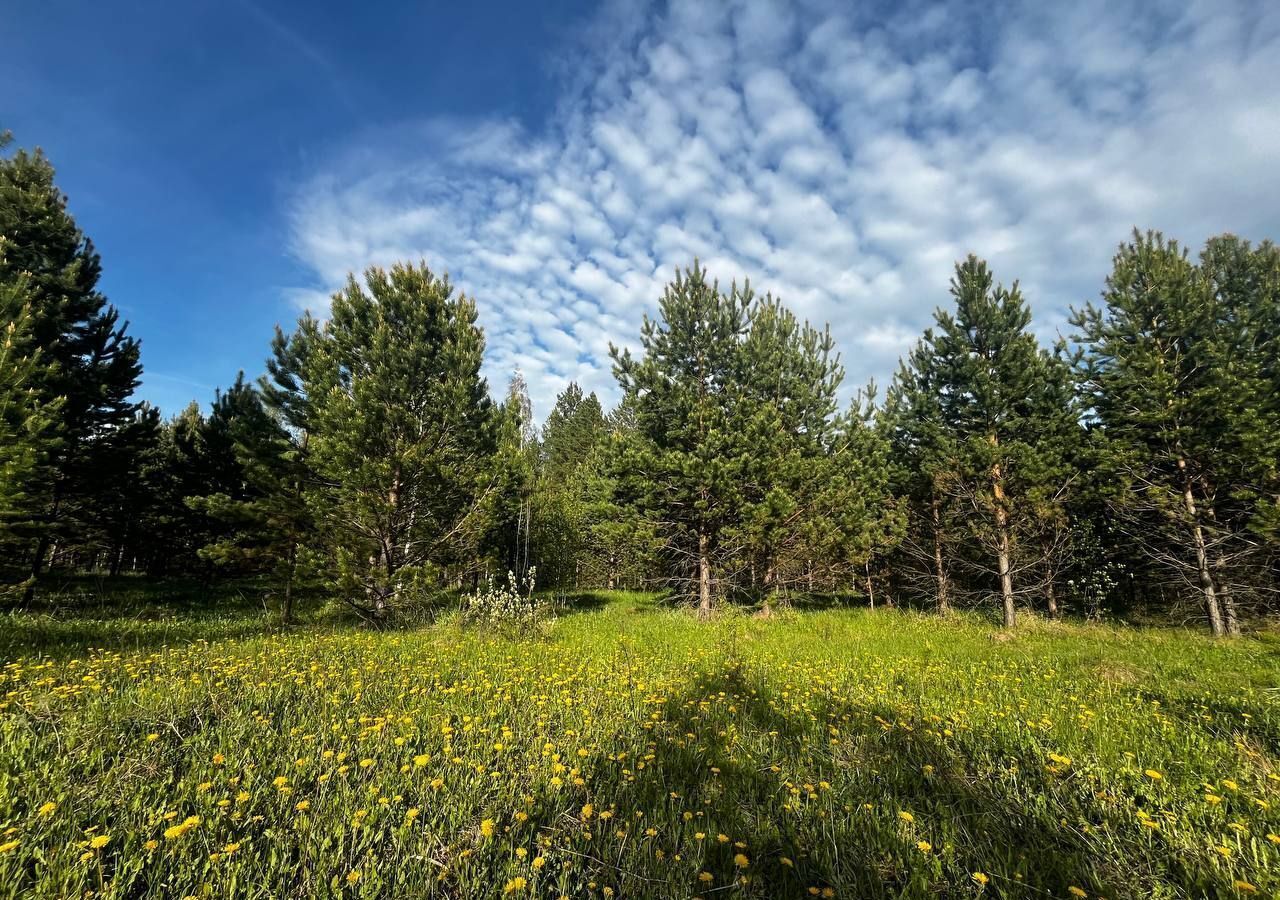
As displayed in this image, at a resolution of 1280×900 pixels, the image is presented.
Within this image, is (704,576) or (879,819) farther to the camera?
(704,576)

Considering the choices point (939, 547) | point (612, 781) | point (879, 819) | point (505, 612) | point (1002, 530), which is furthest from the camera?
point (939, 547)

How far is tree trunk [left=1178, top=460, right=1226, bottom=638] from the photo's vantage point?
1280 cm

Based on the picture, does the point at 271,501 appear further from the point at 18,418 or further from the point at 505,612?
the point at 505,612

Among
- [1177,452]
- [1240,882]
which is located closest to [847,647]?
[1240,882]

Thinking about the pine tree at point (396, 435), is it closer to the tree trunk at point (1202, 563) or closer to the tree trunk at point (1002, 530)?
the tree trunk at point (1002, 530)

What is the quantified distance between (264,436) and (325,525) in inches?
175

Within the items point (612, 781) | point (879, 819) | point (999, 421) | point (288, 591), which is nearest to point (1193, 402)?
point (999, 421)

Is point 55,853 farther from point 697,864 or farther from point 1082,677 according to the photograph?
point 1082,677

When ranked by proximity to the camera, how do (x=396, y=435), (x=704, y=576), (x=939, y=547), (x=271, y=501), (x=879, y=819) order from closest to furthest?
(x=879, y=819)
(x=396, y=435)
(x=271, y=501)
(x=704, y=576)
(x=939, y=547)

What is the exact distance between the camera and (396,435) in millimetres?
12031

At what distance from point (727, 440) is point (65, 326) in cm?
1849

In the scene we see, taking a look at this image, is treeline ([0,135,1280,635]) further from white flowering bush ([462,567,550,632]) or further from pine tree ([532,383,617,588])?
pine tree ([532,383,617,588])

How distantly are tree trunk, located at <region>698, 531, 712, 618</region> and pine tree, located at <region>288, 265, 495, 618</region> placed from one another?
6.29 metres

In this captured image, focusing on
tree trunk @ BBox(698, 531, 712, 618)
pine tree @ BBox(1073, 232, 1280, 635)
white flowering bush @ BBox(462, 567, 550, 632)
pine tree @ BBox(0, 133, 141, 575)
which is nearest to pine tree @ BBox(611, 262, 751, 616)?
tree trunk @ BBox(698, 531, 712, 618)
